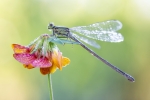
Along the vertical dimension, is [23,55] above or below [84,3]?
Result: below

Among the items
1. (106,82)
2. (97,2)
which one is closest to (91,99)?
(106,82)

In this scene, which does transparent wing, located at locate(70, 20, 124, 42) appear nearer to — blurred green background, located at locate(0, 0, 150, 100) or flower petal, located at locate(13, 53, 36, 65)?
flower petal, located at locate(13, 53, 36, 65)

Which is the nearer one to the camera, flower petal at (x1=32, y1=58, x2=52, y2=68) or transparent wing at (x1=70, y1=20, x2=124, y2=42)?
flower petal at (x1=32, y1=58, x2=52, y2=68)

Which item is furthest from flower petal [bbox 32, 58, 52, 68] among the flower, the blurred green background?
the blurred green background

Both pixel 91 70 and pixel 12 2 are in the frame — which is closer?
pixel 91 70

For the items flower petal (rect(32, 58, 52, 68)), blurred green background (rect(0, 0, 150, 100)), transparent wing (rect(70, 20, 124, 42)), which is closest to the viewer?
flower petal (rect(32, 58, 52, 68))

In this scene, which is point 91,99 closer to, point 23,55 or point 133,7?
point 133,7
